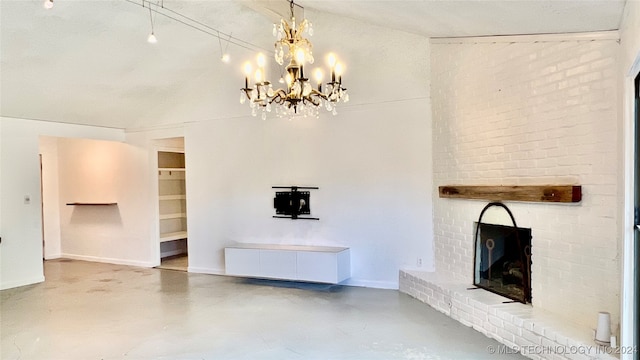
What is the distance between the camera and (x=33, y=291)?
5961 mm

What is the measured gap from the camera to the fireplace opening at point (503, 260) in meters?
3.96

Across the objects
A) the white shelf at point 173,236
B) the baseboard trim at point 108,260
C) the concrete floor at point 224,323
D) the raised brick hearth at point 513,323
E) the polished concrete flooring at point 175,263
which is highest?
the white shelf at point 173,236

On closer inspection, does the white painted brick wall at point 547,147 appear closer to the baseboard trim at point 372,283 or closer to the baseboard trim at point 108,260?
the baseboard trim at point 372,283

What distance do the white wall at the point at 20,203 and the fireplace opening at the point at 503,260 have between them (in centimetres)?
639

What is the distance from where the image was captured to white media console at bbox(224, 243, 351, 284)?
560 cm

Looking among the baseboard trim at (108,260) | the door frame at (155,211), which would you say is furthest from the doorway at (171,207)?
the baseboard trim at (108,260)

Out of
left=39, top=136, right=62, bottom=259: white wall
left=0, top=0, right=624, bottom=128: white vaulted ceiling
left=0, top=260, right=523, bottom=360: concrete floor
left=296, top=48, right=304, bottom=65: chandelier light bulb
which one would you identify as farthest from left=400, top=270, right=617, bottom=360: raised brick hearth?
left=39, top=136, right=62, bottom=259: white wall

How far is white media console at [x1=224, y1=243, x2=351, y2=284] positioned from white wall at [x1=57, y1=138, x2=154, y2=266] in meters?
2.28

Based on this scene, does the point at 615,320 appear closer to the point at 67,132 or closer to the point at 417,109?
the point at 417,109

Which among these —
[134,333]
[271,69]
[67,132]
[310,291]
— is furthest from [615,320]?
[67,132]

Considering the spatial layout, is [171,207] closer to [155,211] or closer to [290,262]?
[155,211]

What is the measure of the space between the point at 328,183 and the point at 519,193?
275cm

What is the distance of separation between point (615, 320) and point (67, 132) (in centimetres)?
761

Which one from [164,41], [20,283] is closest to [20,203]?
[20,283]
